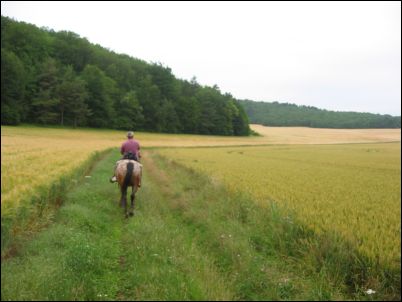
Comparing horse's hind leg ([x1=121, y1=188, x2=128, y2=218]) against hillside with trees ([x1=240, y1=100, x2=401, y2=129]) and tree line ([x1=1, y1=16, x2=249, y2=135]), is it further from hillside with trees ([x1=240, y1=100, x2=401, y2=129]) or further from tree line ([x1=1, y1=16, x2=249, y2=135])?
hillside with trees ([x1=240, y1=100, x2=401, y2=129])

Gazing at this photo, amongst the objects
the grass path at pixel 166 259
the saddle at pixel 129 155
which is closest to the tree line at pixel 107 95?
the saddle at pixel 129 155

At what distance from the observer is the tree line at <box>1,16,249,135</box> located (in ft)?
152

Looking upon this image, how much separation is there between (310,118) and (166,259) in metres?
157

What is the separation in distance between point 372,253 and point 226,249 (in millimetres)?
2951

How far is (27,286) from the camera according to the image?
4.71 metres

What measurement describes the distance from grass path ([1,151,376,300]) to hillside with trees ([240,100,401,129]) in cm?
13385

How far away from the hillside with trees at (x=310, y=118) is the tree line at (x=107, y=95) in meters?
53.0

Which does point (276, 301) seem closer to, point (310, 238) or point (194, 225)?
point (310, 238)

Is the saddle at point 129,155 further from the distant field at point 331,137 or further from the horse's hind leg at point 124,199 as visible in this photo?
the distant field at point 331,137

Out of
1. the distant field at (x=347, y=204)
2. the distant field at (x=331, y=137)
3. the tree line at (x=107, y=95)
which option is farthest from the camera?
the distant field at (x=331, y=137)

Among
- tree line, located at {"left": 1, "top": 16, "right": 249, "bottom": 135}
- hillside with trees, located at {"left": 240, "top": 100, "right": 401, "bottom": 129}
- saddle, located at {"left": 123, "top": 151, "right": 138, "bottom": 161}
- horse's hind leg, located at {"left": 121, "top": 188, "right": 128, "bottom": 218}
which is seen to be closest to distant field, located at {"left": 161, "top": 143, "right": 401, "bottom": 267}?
saddle, located at {"left": 123, "top": 151, "right": 138, "bottom": 161}

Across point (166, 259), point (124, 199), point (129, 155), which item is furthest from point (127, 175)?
point (166, 259)

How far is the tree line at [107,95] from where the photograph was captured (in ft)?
152

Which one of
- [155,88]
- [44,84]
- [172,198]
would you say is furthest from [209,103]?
[172,198]
